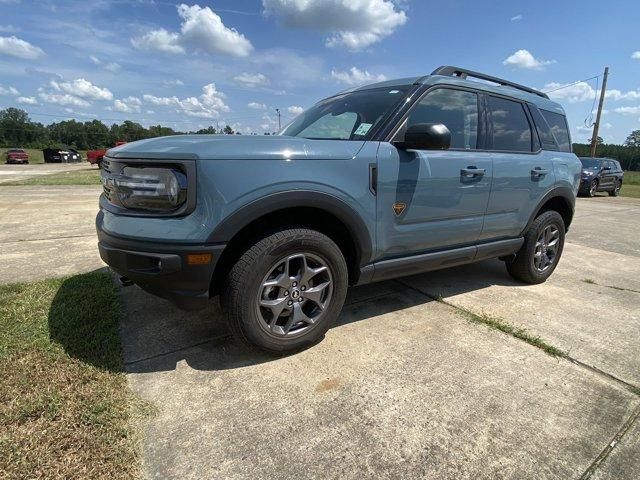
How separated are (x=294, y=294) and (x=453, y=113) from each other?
1980 mm

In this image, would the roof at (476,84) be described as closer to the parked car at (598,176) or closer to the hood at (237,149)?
the hood at (237,149)

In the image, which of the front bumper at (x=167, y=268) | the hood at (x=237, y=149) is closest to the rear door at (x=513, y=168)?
the hood at (x=237, y=149)

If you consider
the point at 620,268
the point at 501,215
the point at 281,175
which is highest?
the point at 281,175

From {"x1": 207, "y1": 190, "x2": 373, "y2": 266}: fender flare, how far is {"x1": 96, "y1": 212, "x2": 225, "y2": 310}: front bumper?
116 millimetres

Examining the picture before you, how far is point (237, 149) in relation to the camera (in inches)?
88.1

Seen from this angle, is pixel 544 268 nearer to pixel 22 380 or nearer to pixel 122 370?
pixel 122 370

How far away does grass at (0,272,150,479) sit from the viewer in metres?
1.64

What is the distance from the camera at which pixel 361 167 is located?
261 centimetres

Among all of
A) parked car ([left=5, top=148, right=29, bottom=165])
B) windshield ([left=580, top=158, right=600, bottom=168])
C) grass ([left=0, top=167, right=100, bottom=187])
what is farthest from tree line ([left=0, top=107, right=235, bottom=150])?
windshield ([left=580, top=158, right=600, bottom=168])

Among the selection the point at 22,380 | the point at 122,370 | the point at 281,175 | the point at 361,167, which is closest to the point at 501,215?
the point at 361,167

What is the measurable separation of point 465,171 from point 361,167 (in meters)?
1.04

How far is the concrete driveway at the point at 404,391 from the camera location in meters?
1.77

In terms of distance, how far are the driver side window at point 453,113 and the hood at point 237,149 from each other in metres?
0.74

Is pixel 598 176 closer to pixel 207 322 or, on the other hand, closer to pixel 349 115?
pixel 349 115
